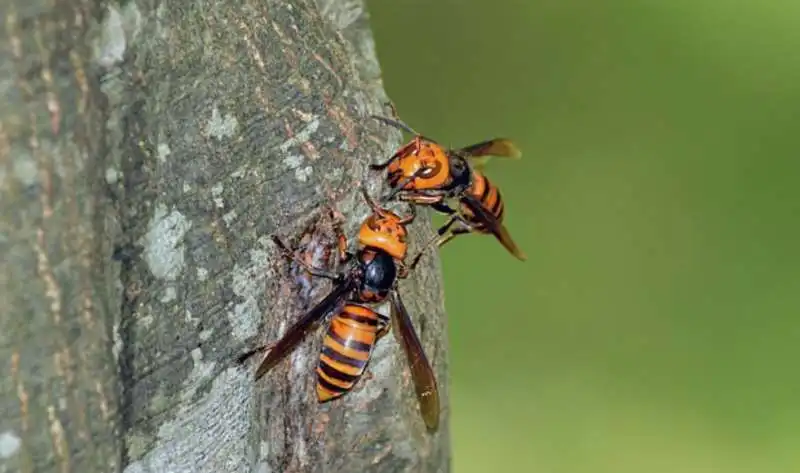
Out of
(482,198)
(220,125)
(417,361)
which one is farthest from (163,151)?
(482,198)

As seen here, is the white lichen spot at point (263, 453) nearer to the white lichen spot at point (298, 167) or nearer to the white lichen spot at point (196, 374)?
the white lichen spot at point (196, 374)

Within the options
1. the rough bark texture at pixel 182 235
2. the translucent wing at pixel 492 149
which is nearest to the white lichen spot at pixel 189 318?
the rough bark texture at pixel 182 235

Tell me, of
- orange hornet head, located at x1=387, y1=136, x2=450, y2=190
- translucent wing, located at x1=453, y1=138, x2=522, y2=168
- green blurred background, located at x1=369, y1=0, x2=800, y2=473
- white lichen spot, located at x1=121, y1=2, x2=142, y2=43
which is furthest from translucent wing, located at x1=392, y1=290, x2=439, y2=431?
green blurred background, located at x1=369, y1=0, x2=800, y2=473

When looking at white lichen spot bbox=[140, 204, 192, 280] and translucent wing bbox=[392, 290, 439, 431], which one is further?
translucent wing bbox=[392, 290, 439, 431]

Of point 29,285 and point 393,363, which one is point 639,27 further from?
point 29,285

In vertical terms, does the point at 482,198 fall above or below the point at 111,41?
below

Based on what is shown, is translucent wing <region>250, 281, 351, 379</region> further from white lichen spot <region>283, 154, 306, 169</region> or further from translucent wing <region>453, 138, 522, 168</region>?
translucent wing <region>453, 138, 522, 168</region>

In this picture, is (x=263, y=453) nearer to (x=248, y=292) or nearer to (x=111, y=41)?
(x=248, y=292)
